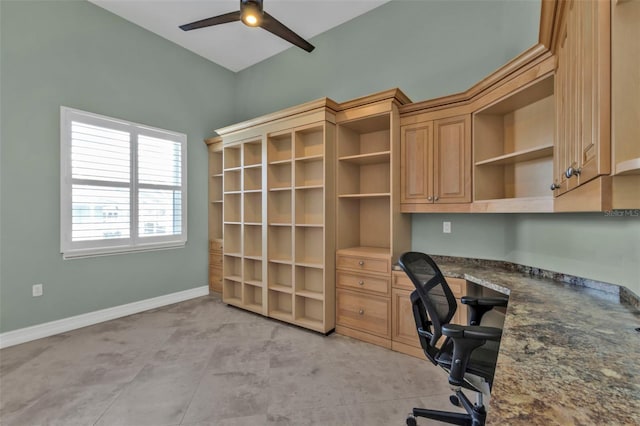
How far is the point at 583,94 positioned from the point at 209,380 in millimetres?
2832

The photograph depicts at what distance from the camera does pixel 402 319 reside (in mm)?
2600

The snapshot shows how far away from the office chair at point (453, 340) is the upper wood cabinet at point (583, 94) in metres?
0.80

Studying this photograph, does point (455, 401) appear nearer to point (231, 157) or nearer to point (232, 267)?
point (232, 267)

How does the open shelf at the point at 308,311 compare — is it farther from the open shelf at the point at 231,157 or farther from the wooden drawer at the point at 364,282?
the open shelf at the point at 231,157

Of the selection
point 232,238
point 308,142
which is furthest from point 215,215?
point 308,142

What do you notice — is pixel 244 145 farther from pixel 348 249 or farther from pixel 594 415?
pixel 594 415

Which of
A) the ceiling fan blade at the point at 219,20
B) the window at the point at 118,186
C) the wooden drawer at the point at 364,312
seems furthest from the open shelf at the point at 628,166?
the window at the point at 118,186

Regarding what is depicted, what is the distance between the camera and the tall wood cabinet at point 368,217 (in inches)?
107

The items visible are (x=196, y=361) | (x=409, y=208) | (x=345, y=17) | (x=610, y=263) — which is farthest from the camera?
(x=345, y=17)

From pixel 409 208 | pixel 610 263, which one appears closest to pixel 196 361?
pixel 409 208

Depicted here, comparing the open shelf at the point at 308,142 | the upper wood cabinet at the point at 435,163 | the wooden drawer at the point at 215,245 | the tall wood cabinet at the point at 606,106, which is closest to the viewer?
the tall wood cabinet at the point at 606,106

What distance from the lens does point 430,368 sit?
233cm

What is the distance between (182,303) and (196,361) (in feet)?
5.96

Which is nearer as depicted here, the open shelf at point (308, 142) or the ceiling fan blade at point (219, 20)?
the ceiling fan blade at point (219, 20)
